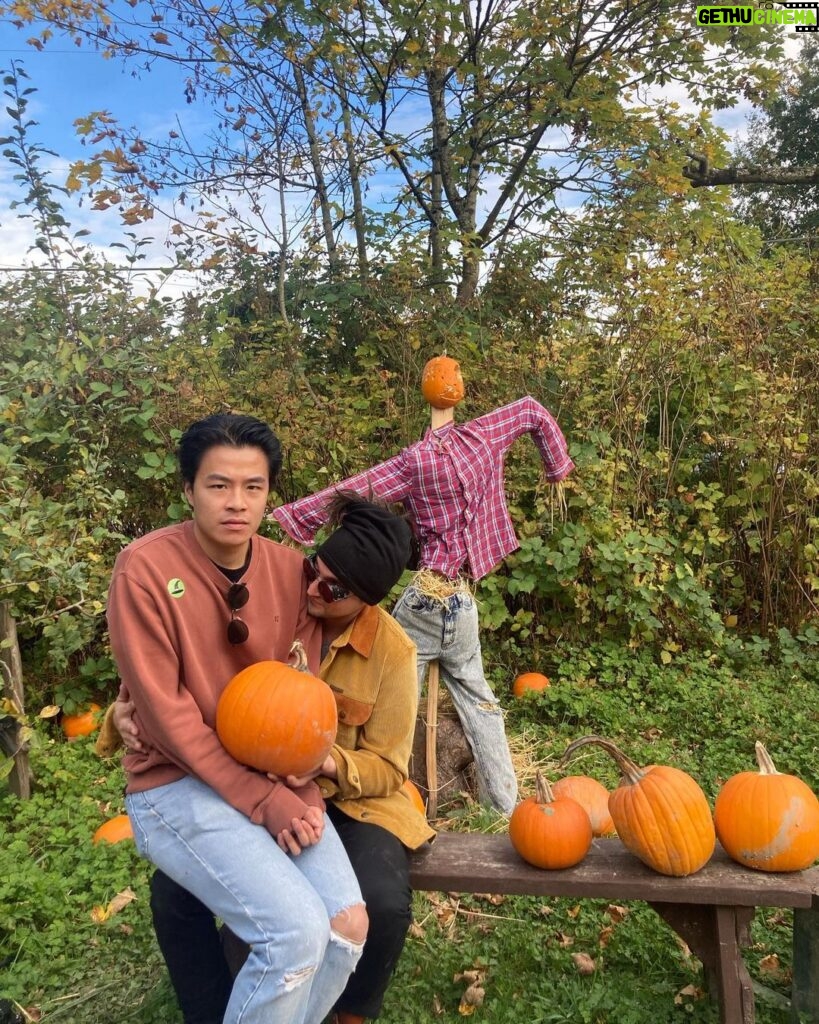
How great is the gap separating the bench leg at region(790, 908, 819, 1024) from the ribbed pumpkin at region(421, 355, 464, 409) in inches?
91.2

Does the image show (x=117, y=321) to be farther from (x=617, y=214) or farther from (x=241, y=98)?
(x=617, y=214)

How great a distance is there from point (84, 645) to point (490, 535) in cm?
255

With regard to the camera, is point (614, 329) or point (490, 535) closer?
point (490, 535)

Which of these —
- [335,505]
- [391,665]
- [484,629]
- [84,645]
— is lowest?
[484,629]

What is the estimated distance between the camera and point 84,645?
4.45 meters

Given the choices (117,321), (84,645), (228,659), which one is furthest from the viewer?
(117,321)

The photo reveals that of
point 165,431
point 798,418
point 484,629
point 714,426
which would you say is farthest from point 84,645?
point 798,418

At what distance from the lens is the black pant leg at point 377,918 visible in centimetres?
194

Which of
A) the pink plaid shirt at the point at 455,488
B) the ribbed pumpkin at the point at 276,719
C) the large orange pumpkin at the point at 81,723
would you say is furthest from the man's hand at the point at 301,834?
the large orange pumpkin at the point at 81,723

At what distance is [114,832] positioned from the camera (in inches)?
128

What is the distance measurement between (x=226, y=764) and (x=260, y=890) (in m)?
0.30

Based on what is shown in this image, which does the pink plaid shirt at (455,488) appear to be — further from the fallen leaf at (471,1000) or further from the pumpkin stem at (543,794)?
the fallen leaf at (471,1000)

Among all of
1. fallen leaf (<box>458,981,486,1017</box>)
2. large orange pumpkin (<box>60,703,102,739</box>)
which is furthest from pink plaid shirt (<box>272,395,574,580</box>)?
large orange pumpkin (<box>60,703,102,739</box>)

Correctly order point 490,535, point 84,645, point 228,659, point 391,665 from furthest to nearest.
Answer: point 84,645
point 490,535
point 391,665
point 228,659
